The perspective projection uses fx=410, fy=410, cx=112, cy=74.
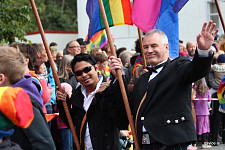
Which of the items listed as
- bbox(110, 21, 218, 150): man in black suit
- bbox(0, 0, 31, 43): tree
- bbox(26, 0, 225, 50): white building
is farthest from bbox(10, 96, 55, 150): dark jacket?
bbox(26, 0, 225, 50): white building

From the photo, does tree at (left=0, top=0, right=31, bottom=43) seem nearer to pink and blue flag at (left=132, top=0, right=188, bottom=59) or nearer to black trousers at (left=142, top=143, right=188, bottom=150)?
pink and blue flag at (left=132, top=0, right=188, bottom=59)

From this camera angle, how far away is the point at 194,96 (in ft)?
31.2

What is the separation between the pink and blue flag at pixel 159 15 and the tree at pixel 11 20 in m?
7.03

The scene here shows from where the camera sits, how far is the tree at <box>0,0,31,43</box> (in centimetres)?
1197

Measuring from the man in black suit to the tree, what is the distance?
856cm

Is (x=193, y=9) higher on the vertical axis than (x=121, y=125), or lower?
higher

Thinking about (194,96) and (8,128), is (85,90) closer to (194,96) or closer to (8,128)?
(8,128)

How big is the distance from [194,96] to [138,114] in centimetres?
564

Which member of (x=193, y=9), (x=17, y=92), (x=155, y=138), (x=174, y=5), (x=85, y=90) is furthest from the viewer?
(x=193, y=9)

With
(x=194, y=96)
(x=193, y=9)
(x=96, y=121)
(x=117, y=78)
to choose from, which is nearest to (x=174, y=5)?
(x=117, y=78)

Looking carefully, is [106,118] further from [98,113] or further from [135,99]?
[135,99]

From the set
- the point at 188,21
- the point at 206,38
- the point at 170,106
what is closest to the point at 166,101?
the point at 170,106

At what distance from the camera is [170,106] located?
13.0ft

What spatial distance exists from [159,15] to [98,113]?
180cm
